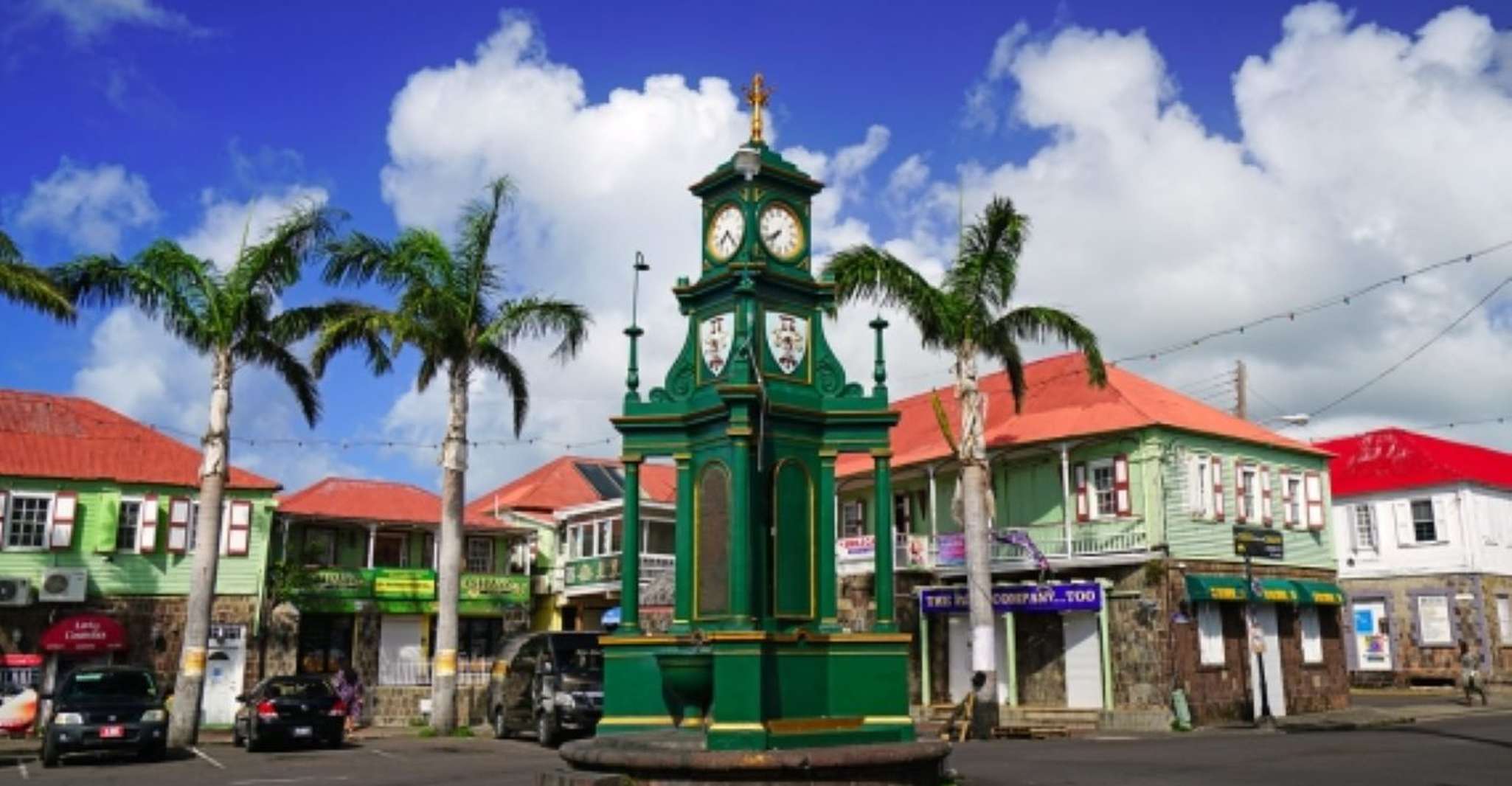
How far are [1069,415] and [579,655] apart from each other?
15.8 metres

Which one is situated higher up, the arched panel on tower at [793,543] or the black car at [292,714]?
the arched panel on tower at [793,543]

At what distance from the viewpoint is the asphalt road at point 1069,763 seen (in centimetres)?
1570

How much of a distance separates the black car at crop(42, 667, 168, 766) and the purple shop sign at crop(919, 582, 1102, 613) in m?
17.5

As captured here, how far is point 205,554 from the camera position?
24891mm

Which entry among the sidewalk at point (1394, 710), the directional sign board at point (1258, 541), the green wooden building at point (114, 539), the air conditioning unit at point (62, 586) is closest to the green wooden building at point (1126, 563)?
the directional sign board at point (1258, 541)

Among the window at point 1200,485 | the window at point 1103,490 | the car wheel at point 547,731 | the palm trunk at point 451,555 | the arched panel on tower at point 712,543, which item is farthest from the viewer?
the window at point 1103,490

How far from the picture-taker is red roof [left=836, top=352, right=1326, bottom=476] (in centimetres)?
3184

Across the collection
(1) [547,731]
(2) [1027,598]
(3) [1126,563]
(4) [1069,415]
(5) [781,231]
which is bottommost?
(1) [547,731]

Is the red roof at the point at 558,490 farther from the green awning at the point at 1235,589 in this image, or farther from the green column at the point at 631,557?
the green column at the point at 631,557

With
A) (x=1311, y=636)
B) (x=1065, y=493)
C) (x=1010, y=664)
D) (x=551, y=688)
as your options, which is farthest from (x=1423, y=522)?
(x=551, y=688)

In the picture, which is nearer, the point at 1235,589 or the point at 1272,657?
the point at 1235,589

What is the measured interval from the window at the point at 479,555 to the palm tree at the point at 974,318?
21472 mm

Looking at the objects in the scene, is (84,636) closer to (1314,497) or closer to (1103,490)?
(1103,490)

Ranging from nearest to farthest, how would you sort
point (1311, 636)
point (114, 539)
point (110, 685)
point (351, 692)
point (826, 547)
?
point (826, 547)
point (110, 685)
point (351, 692)
point (114, 539)
point (1311, 636)
